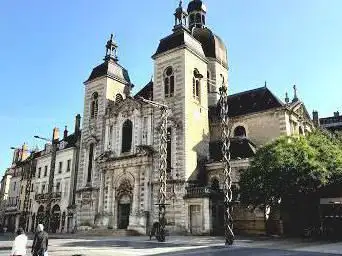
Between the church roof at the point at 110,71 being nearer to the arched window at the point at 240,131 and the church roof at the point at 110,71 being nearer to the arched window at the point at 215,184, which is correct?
the arched window at the point at 240,131

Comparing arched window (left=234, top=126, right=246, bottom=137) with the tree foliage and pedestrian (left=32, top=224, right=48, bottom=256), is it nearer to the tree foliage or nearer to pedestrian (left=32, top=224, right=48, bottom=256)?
the tree foliage

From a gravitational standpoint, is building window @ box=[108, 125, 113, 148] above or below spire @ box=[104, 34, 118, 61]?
below

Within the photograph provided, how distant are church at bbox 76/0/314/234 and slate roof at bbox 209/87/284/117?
12 cm

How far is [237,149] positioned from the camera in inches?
1378

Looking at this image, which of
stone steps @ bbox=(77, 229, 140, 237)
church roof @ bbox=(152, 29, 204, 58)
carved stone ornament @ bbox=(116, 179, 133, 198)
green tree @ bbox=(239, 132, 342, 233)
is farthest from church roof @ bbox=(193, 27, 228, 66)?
stone steps @ bbox=(77, 229, 140, 237)

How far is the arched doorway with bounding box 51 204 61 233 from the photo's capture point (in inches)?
1796

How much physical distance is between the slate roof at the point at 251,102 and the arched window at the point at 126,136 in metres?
8.51

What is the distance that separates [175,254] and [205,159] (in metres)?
20.2

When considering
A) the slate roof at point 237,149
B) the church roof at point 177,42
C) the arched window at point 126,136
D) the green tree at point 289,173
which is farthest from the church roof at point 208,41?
the green tree at point 289,173

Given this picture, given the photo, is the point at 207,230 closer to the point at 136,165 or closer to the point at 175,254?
the point at 136,165

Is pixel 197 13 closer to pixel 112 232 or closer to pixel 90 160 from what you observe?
pixel 90 160

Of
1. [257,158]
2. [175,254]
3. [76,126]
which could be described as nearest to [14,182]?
[76,126]

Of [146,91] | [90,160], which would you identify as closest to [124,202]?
[90,160]

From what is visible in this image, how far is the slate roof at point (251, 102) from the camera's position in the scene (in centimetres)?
3703
